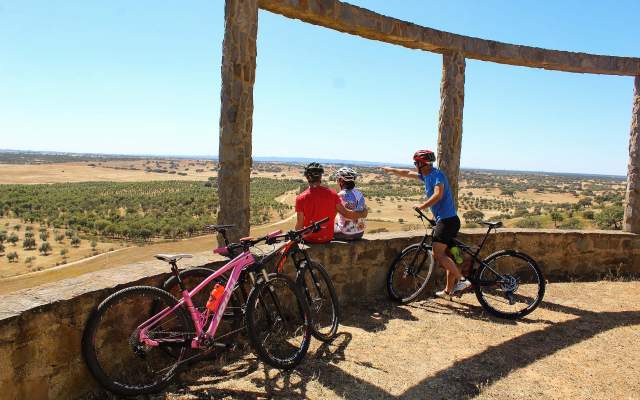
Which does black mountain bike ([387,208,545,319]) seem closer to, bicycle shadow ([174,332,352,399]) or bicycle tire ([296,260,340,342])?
bicycle tire ([296,260,340,342])

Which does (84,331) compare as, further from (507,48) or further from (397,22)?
(507,48)

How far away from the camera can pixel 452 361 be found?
14.2 ft

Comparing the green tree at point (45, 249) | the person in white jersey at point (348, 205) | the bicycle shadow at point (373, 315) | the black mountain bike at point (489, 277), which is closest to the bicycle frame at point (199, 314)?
the bicycle shadow at point (373, 315)

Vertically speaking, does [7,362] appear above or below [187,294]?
below

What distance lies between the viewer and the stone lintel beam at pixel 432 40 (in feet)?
18.0

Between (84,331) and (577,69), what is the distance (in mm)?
7726

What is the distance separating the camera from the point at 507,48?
7184mm

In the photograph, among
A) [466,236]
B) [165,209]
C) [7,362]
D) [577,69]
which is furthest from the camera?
[165,209]

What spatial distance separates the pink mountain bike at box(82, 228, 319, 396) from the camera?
333 cm

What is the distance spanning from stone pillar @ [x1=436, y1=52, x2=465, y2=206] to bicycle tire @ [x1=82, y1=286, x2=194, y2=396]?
498 cm

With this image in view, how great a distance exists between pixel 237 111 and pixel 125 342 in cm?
259

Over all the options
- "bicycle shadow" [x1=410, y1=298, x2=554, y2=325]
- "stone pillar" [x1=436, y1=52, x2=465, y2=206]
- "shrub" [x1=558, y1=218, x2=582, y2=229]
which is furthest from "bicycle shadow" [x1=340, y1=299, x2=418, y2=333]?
"shrub" [x1=558, y1=218, x2=582, y2=229]

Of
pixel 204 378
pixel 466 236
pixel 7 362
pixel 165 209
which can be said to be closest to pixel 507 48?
pixel 466 236

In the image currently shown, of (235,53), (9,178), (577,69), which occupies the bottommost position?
(9,178)
